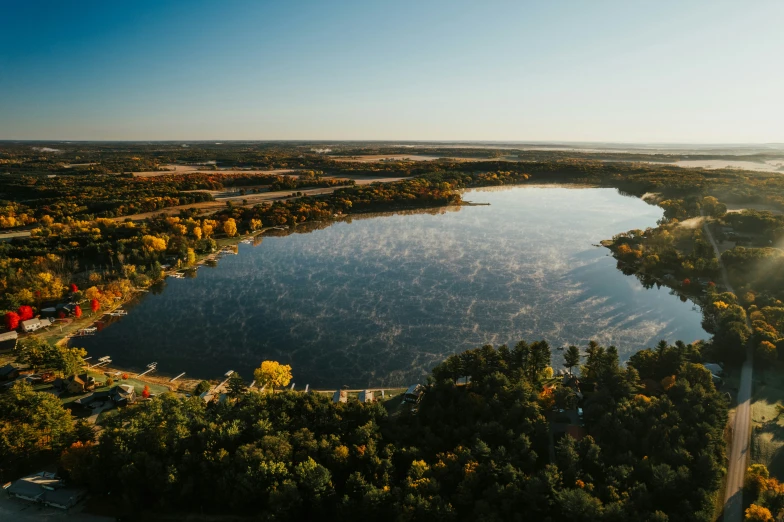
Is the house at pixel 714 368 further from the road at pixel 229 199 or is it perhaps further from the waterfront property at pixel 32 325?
the road at pixel 229 199

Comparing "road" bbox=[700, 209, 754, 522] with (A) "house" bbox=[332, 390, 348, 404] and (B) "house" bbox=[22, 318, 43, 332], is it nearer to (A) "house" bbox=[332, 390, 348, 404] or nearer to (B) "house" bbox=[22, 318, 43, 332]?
(A) "house" bbox=[332, 390, 348, 404]

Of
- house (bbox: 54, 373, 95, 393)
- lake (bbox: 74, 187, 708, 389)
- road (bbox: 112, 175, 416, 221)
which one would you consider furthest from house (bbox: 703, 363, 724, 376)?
road (bbox: 112, 175, 416, 221)

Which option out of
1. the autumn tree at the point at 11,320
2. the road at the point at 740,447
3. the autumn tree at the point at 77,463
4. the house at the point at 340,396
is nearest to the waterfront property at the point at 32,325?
the autumn tree at the point at 11,320

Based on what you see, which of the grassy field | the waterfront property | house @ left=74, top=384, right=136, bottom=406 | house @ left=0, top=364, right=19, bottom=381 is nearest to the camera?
the grassy field

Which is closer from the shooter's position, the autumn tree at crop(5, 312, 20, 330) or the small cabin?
the small cabin

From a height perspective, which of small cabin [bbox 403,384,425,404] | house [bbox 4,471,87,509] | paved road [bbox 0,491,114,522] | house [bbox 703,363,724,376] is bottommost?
paved road [bbox 0,491,114,522]

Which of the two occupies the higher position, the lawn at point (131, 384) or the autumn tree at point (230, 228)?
the autumn tree at point (230, 228)
